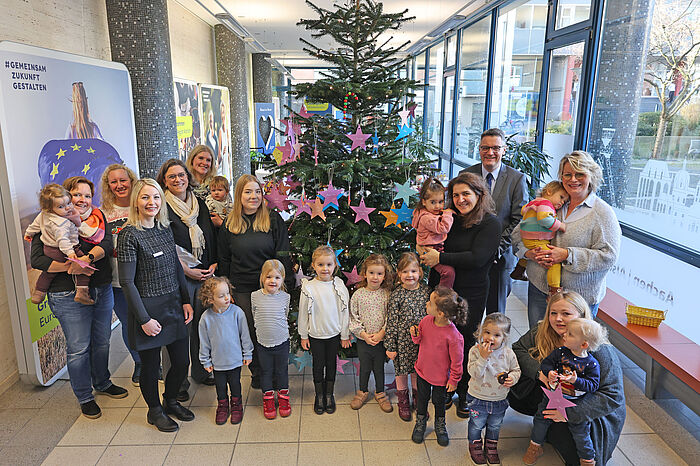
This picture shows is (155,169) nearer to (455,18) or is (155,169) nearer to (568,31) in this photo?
(568,31)

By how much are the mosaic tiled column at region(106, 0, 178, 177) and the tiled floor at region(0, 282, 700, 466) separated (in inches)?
112

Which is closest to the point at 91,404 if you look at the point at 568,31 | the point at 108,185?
the point at 108,185

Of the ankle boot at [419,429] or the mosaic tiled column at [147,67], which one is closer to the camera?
the ankle boot at [419,429]

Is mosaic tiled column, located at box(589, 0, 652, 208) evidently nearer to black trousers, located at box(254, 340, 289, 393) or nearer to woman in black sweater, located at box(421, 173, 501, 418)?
woman in black sweater, located at box(421, 173, 501, 418)

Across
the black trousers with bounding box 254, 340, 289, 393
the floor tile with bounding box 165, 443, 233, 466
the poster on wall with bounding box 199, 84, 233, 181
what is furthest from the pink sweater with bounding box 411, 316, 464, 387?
the poster on wall with bounding box 199, 84, 233, 181

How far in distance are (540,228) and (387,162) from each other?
1.18 meters

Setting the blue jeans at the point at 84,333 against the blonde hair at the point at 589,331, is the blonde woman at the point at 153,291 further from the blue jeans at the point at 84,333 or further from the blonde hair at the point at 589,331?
the blonde hair at the point at 589,331

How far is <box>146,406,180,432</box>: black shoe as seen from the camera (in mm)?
3189

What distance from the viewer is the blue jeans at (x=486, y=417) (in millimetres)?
2816

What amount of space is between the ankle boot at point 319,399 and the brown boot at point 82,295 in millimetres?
1706

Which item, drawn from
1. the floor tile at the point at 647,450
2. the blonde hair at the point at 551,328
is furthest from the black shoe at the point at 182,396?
the floor tile at the point at 647,450

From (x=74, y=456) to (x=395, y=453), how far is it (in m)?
2.04

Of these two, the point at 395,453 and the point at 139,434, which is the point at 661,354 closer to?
the point at 395,453

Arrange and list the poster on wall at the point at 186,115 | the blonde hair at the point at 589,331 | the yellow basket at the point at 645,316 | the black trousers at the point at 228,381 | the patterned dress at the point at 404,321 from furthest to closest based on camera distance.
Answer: the poster on wall at the point at 186,115
the yellow basket at the point at 645,316
the black trousers at the point at 228,381
the patterned dress at the point at 404,321
the blonde hair at the point at 589,331
